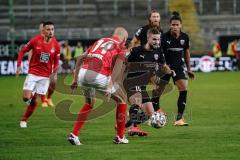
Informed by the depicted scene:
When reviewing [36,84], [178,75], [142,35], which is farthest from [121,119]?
[36,84]

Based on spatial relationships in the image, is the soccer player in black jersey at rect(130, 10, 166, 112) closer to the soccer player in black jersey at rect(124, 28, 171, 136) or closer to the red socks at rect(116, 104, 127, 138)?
the soccer player in black jersey at rect(124, 28, 171, 136)

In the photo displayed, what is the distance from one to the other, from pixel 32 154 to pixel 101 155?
109cm

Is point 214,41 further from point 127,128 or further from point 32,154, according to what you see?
point 32,154

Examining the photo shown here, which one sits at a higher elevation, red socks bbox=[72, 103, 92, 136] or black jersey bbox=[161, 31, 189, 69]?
black jersey bbox=[161, 31, 189, 69]

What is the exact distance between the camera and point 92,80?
1244cm

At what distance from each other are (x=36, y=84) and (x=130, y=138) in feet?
14.5

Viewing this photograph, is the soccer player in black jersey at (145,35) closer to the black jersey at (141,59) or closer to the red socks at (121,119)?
the black jersey at (141,59)

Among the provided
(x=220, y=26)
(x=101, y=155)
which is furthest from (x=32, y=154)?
(x=220, y=26)

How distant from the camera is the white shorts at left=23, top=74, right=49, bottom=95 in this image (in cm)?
1748

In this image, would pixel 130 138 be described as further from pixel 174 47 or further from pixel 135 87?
pixel 174 47

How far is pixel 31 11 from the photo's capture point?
→ 5238 centimetres

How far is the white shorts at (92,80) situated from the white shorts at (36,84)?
508cm

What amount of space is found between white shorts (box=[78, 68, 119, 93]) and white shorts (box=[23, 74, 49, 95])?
508cm

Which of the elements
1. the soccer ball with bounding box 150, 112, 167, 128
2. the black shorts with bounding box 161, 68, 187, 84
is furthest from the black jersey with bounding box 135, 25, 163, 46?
the soccer ball with bounding box 150, 112, 167, 128
